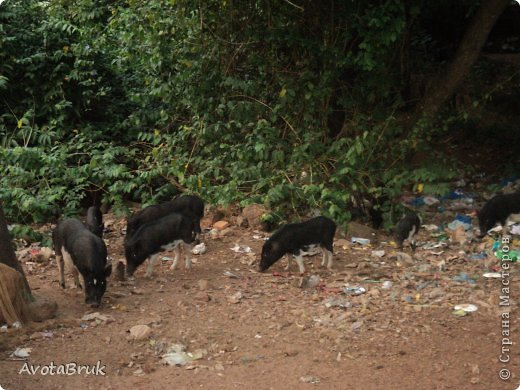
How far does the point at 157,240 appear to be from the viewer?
869 cm

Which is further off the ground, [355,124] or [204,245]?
[355,124]

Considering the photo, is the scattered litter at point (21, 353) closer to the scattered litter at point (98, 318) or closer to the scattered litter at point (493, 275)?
the scattered litter at point (98, 318)

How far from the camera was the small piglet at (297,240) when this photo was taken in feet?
28.3

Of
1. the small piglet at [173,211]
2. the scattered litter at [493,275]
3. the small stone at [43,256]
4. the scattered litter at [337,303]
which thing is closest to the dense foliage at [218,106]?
the small piglet at [173,211]

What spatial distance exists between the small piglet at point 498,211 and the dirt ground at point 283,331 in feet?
3.75

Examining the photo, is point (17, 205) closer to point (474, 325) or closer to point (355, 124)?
point (355, 124)

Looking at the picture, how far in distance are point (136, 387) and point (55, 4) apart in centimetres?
852

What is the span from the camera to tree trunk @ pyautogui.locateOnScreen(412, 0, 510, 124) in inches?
426

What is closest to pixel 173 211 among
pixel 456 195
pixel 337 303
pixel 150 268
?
pixel 150 268

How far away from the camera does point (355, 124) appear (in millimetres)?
11109

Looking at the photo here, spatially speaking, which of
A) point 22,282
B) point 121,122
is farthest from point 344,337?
point 121,122

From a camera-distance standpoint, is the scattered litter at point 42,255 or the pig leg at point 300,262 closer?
the pig leg at point 300,262

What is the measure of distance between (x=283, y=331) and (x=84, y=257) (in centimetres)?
231

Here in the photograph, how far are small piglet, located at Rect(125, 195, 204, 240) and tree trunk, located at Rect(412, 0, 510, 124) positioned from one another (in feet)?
12.3
